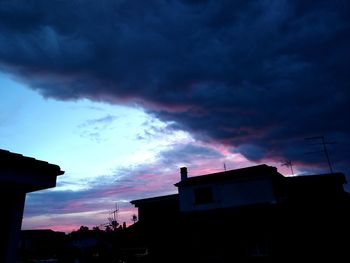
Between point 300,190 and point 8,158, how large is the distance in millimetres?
29516

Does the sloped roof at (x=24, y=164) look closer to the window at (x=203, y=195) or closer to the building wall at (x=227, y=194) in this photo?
the building wall at (x=227, y=194)

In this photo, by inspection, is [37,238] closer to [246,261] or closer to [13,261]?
[246,261]

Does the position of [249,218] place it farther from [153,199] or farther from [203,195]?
[153,199]

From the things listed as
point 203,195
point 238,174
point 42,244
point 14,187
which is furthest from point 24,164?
point 42,244

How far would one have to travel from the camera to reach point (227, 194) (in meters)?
25.4

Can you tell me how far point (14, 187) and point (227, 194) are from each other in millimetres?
23455

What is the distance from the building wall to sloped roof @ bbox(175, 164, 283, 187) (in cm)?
39

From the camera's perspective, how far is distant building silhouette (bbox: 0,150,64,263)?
3.40 m

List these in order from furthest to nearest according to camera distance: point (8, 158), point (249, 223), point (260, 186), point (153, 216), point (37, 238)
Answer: point (37, 238) → point (153, 216) → point (260, 186) → point (249, 223) → point (8, 158)

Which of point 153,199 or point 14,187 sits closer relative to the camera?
point 14,187

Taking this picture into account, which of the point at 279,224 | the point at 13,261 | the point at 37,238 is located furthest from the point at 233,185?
the point at 37,238

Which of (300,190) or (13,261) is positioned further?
Answer: (300,190)

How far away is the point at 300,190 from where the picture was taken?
28.0 m

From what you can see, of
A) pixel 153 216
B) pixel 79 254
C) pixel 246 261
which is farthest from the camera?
pixel 79 254
